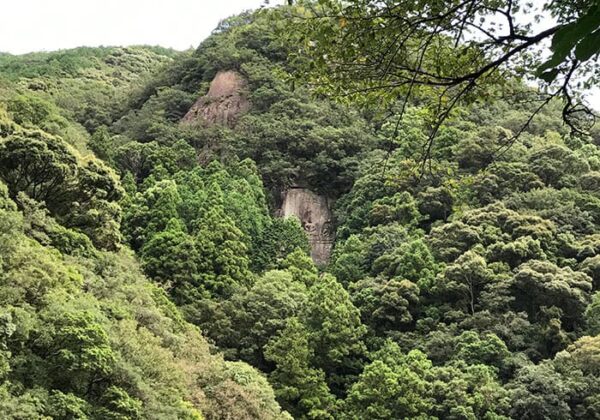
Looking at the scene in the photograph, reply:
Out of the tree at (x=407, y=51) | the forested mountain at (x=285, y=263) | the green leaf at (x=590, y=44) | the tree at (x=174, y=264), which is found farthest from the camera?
the tree at (x=174, y=264)

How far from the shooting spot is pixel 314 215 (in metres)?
44.4

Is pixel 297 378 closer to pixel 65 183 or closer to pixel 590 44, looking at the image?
pixel 65 183

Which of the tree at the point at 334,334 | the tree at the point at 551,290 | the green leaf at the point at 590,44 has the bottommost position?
the green leaf at the point at 590,44

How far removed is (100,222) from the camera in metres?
22.2

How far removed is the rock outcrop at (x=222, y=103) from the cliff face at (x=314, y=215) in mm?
9407

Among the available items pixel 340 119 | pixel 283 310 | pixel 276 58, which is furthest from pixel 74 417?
pixel 276 58

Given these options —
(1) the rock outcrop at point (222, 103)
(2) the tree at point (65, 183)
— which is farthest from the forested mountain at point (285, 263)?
(1) the rock outcrop at point (222, 103)

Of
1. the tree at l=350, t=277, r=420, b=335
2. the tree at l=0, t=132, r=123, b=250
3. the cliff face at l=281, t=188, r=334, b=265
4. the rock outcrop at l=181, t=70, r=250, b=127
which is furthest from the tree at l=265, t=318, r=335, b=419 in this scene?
the rock outcrop at l=181, t=70, r=250, b=127

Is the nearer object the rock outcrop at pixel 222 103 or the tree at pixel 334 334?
the tree at pixel 334 334

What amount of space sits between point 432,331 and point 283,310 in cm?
661

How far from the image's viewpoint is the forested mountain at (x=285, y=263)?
44.9 ft

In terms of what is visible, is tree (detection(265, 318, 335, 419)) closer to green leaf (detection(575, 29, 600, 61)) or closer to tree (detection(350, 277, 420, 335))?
tree (detection(350, 277, 420, 335))

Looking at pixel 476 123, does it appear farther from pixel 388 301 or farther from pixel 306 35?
pixel 306 35

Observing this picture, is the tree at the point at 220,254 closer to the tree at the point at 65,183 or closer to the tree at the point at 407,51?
the tree at the point at 65,183
